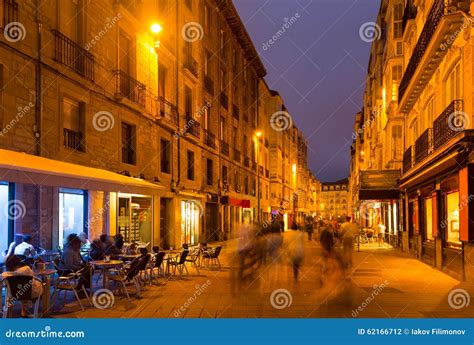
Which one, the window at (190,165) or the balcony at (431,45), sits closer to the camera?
the balcony at (431,45)

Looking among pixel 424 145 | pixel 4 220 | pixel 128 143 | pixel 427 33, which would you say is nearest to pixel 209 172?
pixel 128 143

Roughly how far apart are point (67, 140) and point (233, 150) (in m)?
23.8

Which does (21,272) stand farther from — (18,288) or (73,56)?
(73,56)

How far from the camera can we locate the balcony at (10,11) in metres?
11.8

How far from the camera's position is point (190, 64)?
2716cm

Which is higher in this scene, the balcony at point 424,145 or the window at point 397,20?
the window at point 397,20

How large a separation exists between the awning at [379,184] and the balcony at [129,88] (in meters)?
12.4

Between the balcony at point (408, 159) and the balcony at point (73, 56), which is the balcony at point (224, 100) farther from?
the balcony at point (73, 56)

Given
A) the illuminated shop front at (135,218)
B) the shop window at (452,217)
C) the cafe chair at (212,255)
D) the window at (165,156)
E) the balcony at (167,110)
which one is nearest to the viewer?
the shop window at (452,217)

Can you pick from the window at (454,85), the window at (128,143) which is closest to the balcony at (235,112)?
the window at (128,143)

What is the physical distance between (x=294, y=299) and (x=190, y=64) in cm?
1906

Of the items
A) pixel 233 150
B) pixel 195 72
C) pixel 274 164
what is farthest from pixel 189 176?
pixel 274 164

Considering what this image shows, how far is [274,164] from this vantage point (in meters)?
57.2

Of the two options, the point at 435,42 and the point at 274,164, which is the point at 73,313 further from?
the point at 274,164
